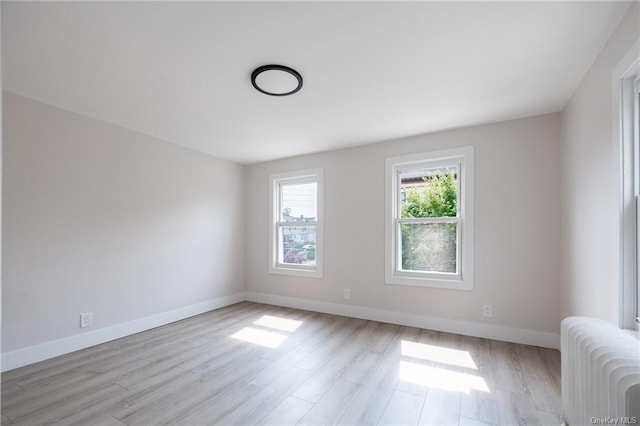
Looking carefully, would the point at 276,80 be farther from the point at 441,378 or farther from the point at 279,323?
the point at 279,323

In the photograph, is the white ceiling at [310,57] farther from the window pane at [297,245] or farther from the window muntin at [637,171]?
the window pane at [297,245]

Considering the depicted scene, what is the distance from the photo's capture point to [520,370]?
2391 millimetres

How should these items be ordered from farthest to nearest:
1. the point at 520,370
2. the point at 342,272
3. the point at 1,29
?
the point at 342,272, the point at 520,370, the point at 1,29

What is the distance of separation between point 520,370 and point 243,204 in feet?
13.9

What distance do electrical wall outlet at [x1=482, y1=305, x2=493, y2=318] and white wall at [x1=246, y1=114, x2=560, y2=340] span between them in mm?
40

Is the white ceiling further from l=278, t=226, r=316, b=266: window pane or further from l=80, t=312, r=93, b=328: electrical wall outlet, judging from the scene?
l=80, t=312, r=93, b=328: electrical wall outlet

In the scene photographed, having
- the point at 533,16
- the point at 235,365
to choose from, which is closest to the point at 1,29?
the point at 235,365

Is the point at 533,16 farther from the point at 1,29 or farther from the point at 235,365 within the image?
the point at 235,365

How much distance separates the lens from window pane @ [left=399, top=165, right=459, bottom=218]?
11.2ft

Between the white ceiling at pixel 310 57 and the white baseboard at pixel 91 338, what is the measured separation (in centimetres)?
227

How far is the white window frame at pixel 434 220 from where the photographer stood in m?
3.23

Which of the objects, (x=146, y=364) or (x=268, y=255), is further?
(x=268, y=255)
